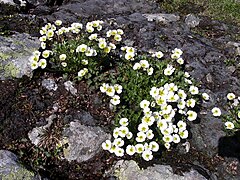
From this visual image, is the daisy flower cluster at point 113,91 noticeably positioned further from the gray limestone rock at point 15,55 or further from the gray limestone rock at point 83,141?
the gray limestone rock at point 15,55

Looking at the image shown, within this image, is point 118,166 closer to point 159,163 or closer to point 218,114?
point 159,163

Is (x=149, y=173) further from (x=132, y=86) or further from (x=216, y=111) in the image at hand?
(x=216, y=111)

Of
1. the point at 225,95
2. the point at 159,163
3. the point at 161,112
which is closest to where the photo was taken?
the point at 159,163

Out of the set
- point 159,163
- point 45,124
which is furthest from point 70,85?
point 159,163

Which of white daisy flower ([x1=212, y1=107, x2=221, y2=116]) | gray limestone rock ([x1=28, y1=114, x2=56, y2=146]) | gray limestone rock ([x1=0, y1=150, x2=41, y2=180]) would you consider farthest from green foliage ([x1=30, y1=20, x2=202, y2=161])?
gray limestone rock ([x1=0, y1=150, x2=41, y2=180])

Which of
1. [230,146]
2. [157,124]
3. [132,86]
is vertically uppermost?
[132,86]

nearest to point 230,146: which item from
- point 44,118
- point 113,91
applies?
point 113,91
